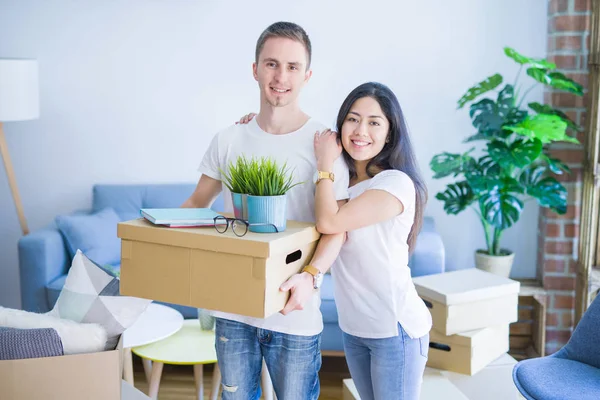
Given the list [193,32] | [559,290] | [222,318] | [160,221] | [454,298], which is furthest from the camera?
[193,32]

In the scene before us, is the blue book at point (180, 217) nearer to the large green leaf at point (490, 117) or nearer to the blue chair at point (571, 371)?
the blue chair at point (571, 371)

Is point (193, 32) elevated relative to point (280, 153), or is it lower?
elevated

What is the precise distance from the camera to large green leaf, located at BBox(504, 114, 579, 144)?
3361 mm

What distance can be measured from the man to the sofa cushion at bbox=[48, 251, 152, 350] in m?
0.24

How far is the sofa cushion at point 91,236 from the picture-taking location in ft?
12.0

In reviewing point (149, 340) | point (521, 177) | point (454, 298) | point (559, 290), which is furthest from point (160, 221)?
point (559, 290)

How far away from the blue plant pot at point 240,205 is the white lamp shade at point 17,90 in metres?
2.32

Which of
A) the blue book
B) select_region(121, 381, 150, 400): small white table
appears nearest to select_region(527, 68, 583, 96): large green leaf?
the blue book

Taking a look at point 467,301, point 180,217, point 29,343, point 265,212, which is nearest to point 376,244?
point 265,212

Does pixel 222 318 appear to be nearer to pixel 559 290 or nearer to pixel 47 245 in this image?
pixel 47 245

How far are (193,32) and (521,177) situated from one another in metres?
1.89

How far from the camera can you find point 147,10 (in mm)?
4133

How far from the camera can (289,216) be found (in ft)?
6.25

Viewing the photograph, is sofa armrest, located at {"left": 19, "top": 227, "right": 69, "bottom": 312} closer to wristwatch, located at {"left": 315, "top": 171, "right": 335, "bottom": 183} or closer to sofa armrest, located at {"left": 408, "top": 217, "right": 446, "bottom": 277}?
sofa armrest, located at {"left": 408, "top": 217, "right": 446, "bottom": 277}
